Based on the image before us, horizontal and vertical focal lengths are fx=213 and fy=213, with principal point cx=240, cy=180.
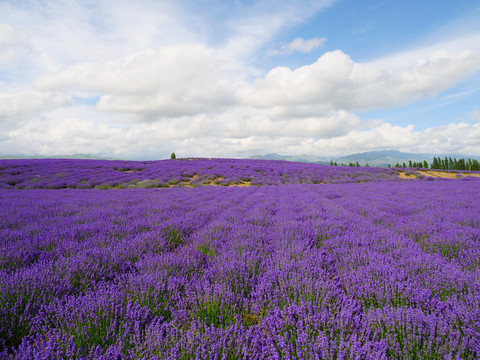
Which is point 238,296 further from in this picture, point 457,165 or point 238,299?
point 457,165

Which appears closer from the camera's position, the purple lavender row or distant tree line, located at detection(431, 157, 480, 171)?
the purple lavender row

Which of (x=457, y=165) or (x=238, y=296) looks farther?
(x=457, y=165)

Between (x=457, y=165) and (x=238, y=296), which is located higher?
(x=457, y=165)

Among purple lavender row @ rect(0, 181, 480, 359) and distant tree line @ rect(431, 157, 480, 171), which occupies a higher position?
distant tree line @ rect(431, 157, 480, 171)

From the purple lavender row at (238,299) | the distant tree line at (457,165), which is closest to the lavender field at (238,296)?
the purple lavender row at (238,299)

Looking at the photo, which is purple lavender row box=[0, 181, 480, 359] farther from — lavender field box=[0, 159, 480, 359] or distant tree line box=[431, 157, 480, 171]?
distant tree line box=[431, 157, 480, 171]

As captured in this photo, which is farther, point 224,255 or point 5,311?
point 224,255

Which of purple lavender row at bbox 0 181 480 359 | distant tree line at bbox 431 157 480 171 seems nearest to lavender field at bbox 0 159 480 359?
purple lavender row at bbox 0 181 480 359

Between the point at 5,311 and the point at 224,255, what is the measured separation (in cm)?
173

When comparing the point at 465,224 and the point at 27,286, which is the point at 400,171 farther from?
the point at 27,286

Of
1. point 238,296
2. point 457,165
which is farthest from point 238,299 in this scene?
point 457,165

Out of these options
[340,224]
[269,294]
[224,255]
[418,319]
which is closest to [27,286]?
[224,255]

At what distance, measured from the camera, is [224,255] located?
2.44m

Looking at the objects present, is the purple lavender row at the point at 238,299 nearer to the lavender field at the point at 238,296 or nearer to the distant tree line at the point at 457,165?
the lavender field at the point at 238,296
